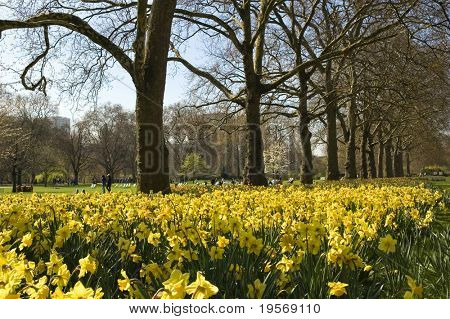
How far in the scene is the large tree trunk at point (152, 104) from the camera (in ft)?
31.0

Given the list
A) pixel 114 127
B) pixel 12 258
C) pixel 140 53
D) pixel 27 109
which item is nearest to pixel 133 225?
pixel 12 258

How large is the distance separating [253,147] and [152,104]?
17.1ft

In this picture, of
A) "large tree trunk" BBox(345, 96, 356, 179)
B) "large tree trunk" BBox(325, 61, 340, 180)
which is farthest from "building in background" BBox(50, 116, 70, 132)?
"large tree trunk" BBox(325, 61, 340, 180)

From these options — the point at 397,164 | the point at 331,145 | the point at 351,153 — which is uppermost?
the point at 331,145

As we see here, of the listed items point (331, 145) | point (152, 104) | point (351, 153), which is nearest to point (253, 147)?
point (152, 104)

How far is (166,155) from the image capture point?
1085 centimetres

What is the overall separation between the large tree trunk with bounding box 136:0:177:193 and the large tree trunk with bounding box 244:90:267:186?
4448mm

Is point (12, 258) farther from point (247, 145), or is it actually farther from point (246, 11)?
point (246, 11)

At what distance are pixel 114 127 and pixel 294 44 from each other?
51.8m

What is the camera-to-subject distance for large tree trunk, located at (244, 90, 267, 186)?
13625mm

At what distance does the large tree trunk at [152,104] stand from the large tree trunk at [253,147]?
445 cm

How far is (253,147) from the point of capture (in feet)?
45.9
